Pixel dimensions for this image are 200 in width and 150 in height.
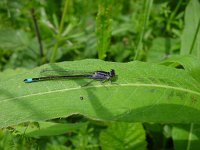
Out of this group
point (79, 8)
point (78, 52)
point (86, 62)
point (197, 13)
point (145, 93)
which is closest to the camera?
point (145, 93)

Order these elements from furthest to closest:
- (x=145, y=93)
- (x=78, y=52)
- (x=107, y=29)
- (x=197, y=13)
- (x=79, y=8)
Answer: (x=79, y=8) < (x=78, y=52) < (x=197, y=13) < (x=107, y=29) < (x=145, y=93)

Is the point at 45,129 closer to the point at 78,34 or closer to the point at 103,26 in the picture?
the point at 103,26

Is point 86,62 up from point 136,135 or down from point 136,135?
up

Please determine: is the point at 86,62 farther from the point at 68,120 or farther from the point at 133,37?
the point at 133,37

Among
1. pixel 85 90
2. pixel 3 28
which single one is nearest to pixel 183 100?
pixel 85 90

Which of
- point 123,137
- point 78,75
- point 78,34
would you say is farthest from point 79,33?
point 78,75

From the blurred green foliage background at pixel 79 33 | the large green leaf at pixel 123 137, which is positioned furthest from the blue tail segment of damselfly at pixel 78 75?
the blurred green foliage background at pixel 79 33
